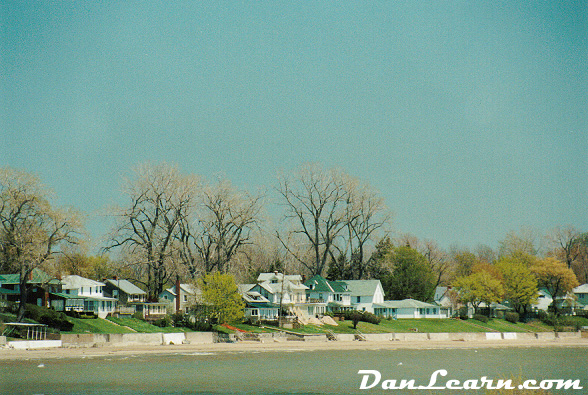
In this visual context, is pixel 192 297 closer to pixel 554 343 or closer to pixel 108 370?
pixel 108 370

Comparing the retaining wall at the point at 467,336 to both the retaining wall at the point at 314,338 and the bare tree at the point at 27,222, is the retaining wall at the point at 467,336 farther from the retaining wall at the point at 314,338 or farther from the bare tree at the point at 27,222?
the bare tree at the point at 27,222

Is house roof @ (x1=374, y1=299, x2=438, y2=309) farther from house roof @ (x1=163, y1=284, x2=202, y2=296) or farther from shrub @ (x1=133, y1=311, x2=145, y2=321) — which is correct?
shrub @ (x1=133, y1=311, x2=145, y2=321)

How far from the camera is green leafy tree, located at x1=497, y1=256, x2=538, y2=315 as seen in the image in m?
106

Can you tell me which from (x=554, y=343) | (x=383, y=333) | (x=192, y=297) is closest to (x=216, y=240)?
(x=192, y=297)

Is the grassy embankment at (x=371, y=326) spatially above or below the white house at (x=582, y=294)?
below

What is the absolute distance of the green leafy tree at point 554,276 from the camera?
111 m

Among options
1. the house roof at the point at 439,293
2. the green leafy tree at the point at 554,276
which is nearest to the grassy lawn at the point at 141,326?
the house roof at the point at 439,293

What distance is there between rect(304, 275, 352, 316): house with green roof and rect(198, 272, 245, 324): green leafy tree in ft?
81.2

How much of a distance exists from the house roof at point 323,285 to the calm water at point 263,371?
3008cm

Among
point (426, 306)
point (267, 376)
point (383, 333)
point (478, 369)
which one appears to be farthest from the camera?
point (426, 306)

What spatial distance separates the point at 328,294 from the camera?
96750 millimetres

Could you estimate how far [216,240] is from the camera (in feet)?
268

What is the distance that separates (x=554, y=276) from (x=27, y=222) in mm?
87194

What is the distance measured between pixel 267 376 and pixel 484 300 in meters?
67.6
